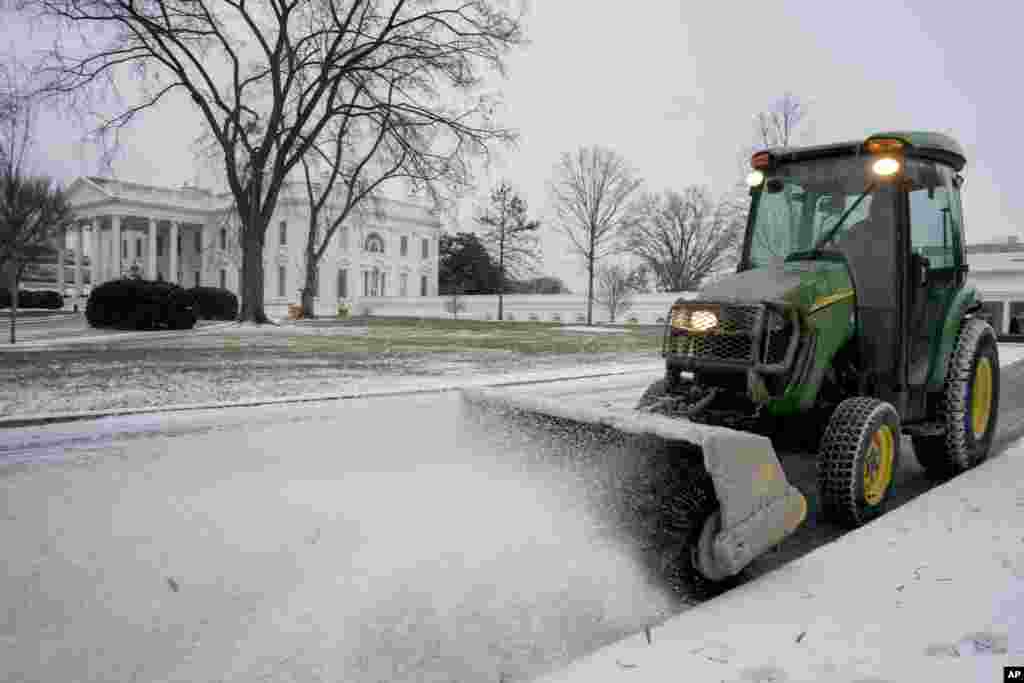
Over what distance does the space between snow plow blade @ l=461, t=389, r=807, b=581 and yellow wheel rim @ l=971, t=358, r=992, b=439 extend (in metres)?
2.84

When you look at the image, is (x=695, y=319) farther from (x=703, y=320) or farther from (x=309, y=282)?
(x=309, y=282)

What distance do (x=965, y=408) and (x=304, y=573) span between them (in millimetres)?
4296

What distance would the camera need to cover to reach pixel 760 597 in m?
2.82

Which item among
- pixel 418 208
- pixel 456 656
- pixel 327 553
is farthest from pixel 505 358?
pixel 418 208

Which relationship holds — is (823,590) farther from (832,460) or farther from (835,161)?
(835,161)

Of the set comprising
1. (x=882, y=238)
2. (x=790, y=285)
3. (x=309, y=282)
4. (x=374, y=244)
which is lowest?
(x=790, y=285)

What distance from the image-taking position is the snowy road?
249 cm

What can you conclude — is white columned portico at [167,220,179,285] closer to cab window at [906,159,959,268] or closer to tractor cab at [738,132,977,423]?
tractor cab at [738,132,977,423]

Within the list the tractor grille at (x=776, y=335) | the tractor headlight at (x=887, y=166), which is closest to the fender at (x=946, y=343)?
the tractor headlight at (x=887, y=166)

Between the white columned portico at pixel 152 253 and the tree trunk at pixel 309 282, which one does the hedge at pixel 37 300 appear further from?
the tree trunk at pixel 309 282

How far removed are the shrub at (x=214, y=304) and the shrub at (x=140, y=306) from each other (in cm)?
752

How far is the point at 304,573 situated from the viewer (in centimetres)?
316

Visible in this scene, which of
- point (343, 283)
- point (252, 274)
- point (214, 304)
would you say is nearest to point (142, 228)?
point (343, 283)

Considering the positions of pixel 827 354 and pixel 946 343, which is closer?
pixel 827 354
